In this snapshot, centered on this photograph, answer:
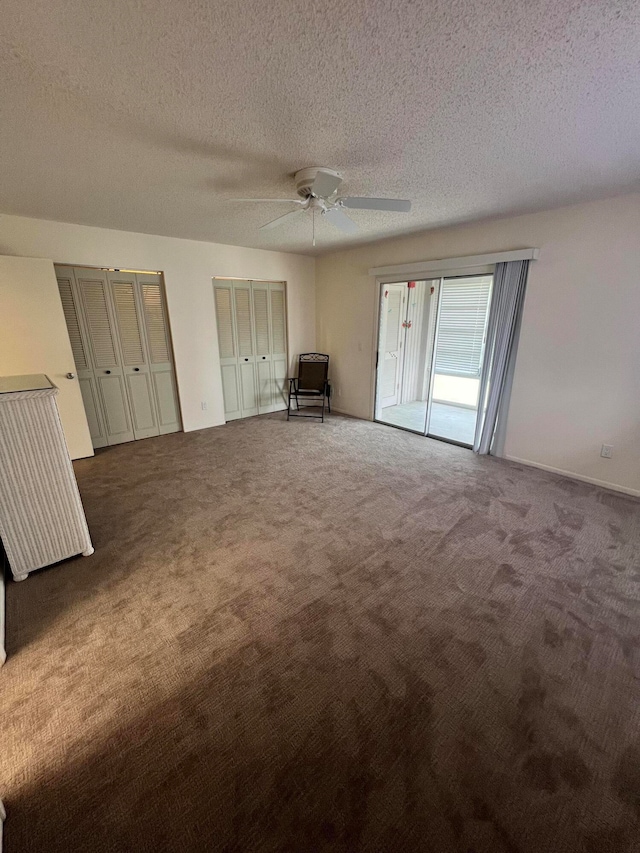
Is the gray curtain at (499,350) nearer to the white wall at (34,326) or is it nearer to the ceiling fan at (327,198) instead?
the ceiling fan at (327,198)

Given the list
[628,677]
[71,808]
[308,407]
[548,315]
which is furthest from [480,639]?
[308,407]

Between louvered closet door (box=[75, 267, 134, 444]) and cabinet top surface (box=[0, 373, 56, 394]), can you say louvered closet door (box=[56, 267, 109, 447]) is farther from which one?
cabinet top surface (box=[0, 373, 56, 394])

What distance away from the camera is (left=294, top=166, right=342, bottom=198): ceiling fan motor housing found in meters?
2.24

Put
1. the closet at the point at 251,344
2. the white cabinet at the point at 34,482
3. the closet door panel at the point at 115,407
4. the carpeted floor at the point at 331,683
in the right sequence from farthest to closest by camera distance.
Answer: the closet at the point at 251,344 < the closet door panel at the point at 115,407 < the white cabinet at the point at 34,482 < the carpeted floor at the point at 331,683

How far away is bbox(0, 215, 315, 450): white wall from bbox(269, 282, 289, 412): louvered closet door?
0.11m

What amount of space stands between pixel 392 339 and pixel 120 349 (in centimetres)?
386

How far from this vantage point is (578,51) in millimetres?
1271

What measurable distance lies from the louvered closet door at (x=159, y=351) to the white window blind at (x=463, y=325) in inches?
149

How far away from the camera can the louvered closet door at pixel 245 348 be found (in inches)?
197

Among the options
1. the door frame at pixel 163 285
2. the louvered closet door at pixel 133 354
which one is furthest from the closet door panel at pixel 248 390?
the louvered closet door at pixel 133 354

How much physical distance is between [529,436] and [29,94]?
435cm

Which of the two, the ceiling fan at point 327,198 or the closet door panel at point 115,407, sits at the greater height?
the ceiling fan at point 327,198

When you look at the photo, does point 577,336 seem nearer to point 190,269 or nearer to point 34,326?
point 190,269

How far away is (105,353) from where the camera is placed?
159 inches
